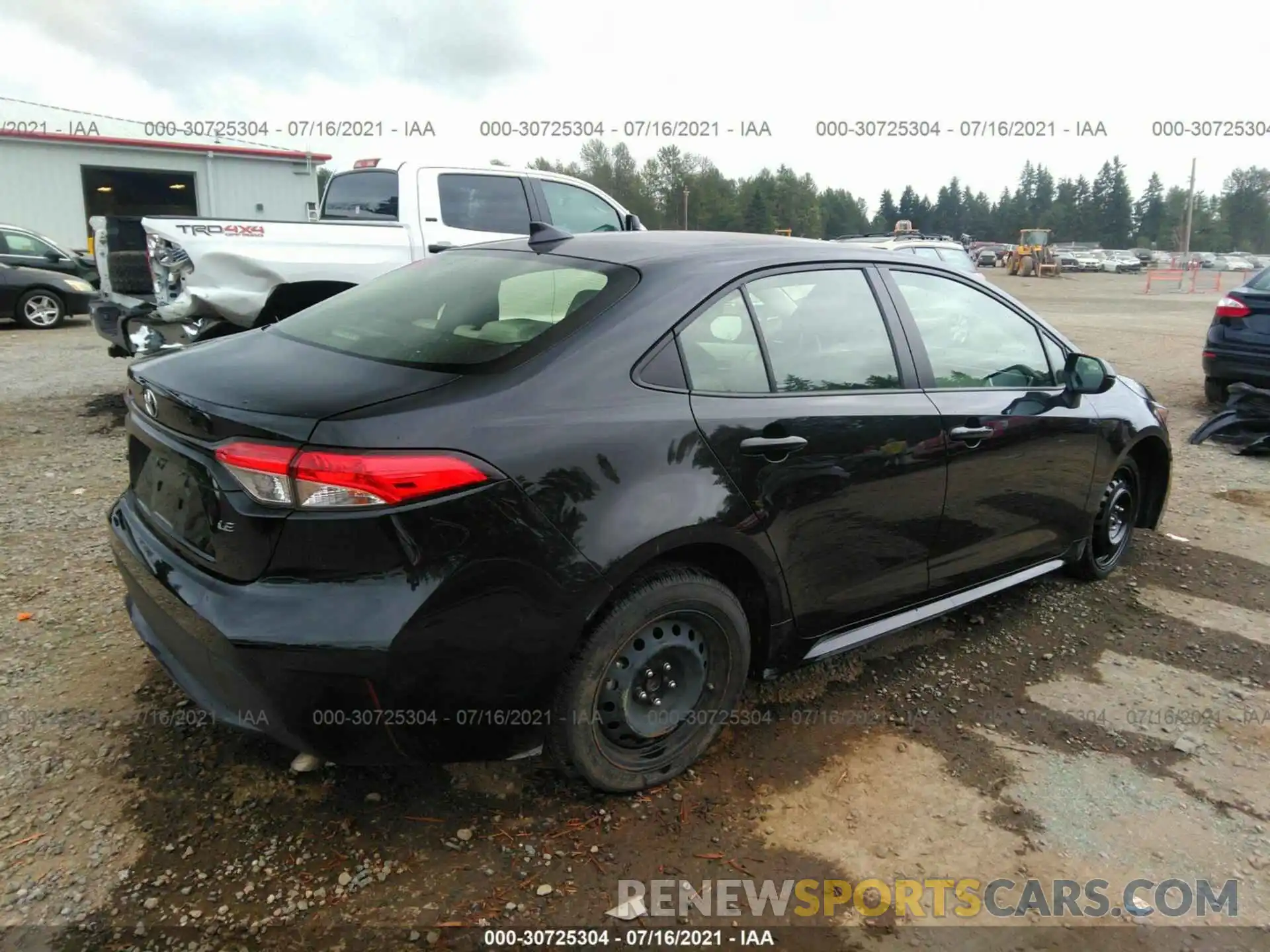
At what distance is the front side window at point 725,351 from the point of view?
2.62 meters

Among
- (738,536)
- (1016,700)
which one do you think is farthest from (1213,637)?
(738,536)

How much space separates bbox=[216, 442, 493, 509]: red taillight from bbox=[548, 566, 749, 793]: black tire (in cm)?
62

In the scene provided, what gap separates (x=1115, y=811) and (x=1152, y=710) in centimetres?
76

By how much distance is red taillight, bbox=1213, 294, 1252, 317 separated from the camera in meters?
7.73

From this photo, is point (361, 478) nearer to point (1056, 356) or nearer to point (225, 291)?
point (1056, 356)

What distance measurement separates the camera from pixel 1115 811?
8.74ft

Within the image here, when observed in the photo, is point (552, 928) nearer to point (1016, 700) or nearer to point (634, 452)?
point (634, 452)

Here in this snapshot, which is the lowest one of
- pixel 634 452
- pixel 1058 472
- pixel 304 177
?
pixel 1058 472

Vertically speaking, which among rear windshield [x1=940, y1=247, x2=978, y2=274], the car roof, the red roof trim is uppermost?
the red roof trim

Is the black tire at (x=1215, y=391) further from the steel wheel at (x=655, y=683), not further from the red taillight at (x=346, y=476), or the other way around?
the red taillight at (x=346, y=476)

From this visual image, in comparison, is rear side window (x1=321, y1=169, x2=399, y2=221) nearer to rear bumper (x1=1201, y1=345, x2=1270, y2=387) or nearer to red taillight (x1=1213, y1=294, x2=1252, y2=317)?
red taillight (x1=1213, y1=294, x2=1252, y2=317)

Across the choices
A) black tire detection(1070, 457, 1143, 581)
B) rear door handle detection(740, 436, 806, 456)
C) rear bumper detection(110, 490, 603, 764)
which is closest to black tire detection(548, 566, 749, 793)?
rear bumper detection(110, 490, 603, 764)

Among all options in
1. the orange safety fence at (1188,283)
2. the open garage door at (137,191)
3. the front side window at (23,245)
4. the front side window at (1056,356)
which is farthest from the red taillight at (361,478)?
the orange safety fence at (1188,283)

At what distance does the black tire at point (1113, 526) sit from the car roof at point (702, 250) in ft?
5.82
